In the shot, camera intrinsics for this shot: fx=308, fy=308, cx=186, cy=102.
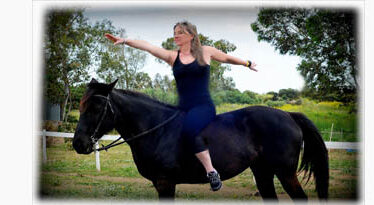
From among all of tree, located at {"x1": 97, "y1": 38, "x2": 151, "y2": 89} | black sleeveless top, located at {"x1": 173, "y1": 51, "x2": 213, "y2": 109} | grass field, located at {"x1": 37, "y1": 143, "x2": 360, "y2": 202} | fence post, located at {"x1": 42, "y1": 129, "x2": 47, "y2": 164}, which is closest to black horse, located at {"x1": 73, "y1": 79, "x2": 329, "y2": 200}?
black sleeveless top, located at {"x1": 173, "y1": 51, "x2": 213, "y2": 109}

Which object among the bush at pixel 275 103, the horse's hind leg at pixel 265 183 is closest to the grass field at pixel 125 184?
the horse's hind leg at pixel 265 183

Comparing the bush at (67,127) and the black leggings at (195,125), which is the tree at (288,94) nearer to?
the black leggings at (195,125)

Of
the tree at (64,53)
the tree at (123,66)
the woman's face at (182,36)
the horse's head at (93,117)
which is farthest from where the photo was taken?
the tree at (123,66)

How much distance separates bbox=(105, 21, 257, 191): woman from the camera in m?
3.72

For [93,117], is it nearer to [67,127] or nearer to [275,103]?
[67,127]

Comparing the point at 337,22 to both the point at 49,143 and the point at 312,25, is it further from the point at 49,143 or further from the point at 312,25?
the point at 49,143

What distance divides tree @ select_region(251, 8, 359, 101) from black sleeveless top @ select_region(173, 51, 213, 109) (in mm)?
2366

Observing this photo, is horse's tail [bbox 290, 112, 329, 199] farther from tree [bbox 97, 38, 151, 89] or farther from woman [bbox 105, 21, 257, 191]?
tree [bbox 97, 38, 151, 89]

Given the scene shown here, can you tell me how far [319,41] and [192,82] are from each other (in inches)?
123

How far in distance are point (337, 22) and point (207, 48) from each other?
9.44 ft

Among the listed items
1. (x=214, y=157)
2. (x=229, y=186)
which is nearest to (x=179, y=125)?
(x=214, y=157)

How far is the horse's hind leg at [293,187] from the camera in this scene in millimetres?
4031

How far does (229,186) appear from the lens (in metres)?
6.37

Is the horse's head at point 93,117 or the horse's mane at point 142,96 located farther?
the horse's mane at point 142,96
